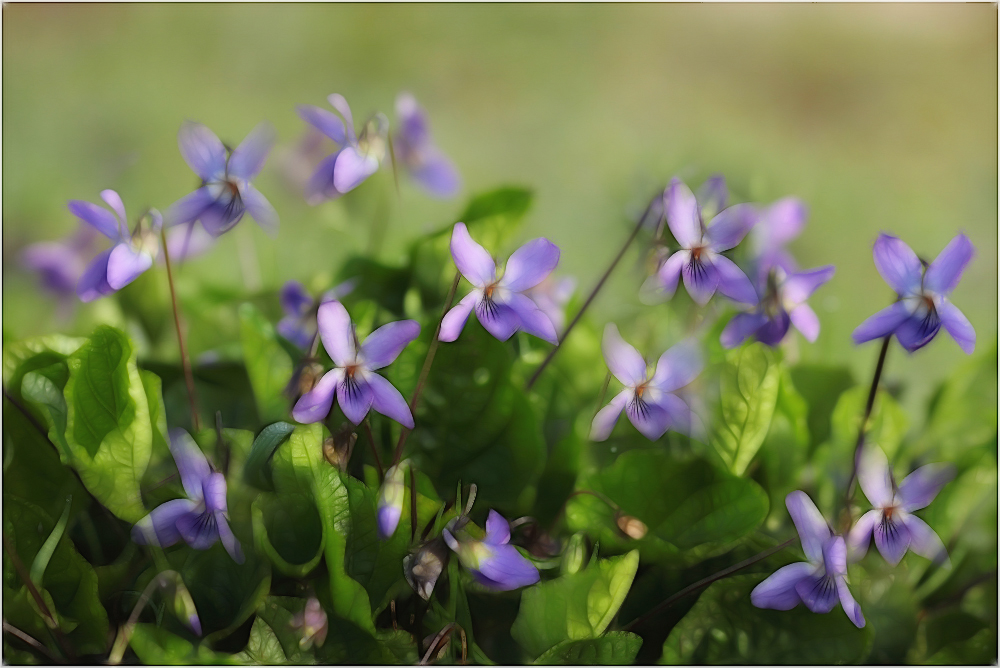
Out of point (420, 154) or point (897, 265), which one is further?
point (420, 154)

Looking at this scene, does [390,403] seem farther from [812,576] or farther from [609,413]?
[812,576]

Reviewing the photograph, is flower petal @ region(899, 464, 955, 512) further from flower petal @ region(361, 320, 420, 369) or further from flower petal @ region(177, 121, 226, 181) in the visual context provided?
flower petal @ region(177, 121, 226, 181)

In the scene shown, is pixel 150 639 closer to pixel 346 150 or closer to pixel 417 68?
pixel 346 150

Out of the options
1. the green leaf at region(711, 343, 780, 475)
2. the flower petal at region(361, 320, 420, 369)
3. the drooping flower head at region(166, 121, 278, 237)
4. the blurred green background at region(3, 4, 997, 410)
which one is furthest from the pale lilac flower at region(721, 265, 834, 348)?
the blurred green background at region(3, 4, 997, 410)

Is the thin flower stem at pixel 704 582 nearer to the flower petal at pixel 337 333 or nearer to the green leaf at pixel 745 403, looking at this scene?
the green leaf at pixel 745 403

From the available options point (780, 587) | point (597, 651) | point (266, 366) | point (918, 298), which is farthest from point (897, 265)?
point (266, 366)

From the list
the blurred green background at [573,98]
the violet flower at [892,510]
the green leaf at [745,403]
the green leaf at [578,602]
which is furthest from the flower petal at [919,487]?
the blurred green background at [573,98]

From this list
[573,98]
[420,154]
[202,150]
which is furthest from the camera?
[573,98]

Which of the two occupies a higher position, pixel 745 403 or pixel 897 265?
pixel 897 265
